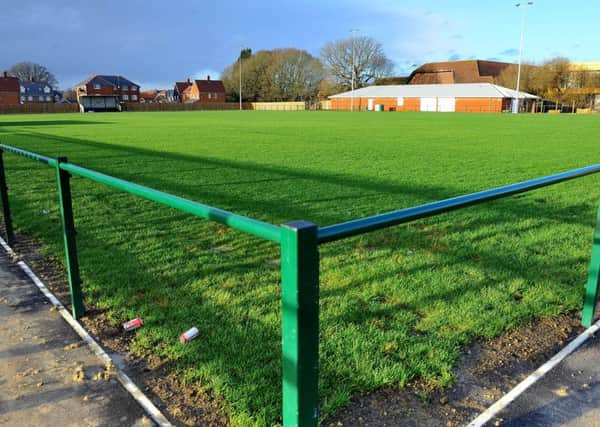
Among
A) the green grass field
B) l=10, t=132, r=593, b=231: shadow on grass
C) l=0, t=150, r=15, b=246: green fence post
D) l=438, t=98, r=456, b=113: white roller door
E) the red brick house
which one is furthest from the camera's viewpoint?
the red brick house

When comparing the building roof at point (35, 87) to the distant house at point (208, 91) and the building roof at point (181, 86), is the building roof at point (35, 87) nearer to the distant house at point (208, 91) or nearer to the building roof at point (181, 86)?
the distant house at point (208, 91)

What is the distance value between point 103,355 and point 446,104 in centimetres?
7996

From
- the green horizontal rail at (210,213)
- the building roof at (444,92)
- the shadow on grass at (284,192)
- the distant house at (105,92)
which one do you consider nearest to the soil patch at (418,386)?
the green horizontal rail at (210,213)

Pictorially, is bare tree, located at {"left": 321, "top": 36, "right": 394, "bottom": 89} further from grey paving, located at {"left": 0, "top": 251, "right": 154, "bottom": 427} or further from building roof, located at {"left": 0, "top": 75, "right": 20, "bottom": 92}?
grey paving, located at {"left": 0, "top": 251, "right": 154, "bottom": 427}

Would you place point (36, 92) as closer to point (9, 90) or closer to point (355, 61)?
point (9, 90)

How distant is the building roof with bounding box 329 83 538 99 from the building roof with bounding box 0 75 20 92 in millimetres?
64164

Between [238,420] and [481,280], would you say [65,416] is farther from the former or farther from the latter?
[481,280]

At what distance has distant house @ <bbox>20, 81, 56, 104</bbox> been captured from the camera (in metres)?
105

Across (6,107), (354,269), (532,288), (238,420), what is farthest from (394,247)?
(6,107)

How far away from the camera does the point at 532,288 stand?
14.4ft

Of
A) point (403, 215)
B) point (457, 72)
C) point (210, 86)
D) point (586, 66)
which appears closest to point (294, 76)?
point (210, 86)

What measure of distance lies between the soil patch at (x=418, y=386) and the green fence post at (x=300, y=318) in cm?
86

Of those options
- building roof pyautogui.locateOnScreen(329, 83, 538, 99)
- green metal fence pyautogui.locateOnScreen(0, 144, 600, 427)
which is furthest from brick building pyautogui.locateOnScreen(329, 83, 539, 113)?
green metal fence pyautogui.locateOnScreen(0, 144, 600, 427)

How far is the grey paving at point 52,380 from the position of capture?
8.41ft
